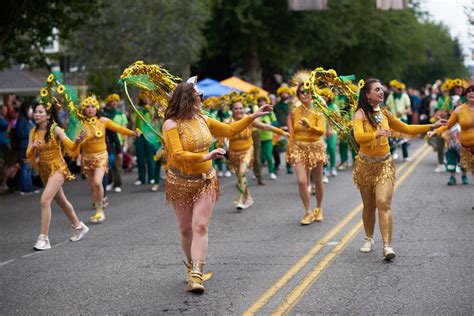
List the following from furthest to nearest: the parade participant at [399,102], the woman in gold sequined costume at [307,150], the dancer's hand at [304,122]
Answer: the parade participant at [399,102] → the woman in gold sequined costume at [307,150] → the dancer's hand at [304,122]

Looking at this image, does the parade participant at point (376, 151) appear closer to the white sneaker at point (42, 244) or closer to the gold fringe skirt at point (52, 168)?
the gold fringe skirt at point (52, 168)

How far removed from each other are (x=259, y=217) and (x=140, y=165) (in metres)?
7.56

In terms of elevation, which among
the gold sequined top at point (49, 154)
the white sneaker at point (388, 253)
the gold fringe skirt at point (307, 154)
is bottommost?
the white sneaker at point (388, 253)

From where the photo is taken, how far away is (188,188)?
28.9 ft

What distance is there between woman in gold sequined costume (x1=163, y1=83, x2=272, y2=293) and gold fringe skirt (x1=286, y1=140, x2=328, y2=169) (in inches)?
172

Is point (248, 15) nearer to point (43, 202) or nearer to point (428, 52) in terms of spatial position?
point (43, 202)

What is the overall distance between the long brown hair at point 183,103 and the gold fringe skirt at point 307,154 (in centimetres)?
478

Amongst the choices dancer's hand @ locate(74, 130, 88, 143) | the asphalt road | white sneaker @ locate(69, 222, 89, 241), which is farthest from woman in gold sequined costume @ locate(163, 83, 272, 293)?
white sneaker @ locate(69, 222, 89, 241)

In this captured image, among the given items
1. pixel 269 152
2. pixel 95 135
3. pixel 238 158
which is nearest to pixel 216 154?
pixel 95 135

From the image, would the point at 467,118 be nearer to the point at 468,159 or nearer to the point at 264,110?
the point at 468,159

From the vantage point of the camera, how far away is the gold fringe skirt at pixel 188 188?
8789mm

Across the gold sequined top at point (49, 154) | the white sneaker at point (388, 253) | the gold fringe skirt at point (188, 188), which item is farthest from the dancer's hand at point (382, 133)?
the gold sequined top at point (49, 154)

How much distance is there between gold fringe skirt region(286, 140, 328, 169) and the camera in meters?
13.2

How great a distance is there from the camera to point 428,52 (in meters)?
84.1
